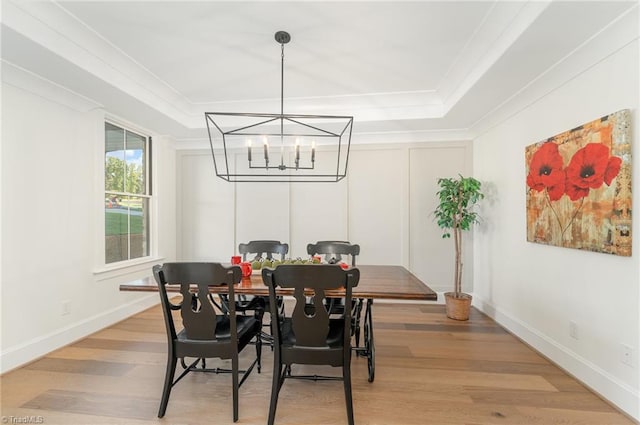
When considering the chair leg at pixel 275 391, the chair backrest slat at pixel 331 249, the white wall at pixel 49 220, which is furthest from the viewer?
the chair backrest slat at pixel 331 249

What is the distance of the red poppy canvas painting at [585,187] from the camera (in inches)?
76.1

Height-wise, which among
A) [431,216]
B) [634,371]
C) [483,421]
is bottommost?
[483,421]

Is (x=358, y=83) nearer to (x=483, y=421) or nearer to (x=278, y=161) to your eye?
(x=278, y=161)

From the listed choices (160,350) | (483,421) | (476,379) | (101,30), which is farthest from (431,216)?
(101,30)

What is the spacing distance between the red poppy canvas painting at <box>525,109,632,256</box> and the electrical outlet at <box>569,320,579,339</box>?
0.61m

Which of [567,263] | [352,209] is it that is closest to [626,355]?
[567,263]

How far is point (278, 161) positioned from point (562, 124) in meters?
3.37

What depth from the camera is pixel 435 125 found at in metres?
3.93

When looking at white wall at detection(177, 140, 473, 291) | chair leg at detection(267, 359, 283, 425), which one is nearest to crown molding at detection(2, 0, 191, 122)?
white wall at detection(177, 140, 473, 291)

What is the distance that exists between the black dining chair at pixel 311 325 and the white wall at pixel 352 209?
2600mm

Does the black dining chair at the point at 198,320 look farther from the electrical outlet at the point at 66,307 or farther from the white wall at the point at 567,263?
the white wall at the point at 567,263

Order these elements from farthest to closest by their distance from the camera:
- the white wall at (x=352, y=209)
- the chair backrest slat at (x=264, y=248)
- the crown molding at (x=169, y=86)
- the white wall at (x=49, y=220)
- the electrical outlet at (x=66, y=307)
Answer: the white wall at (x=352, y=209)
the chair backrest slat at (x=264, y=248)
the electrical outlet at (x=66, y=307)
the white wall at (x=49, y=220)
the crown molding at (x=169, y=86)

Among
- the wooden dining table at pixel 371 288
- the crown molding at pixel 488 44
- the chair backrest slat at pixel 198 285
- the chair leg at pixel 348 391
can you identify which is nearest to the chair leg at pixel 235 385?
the chair backrest slat at pixel 198 285

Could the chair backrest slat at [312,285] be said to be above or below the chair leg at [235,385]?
above
